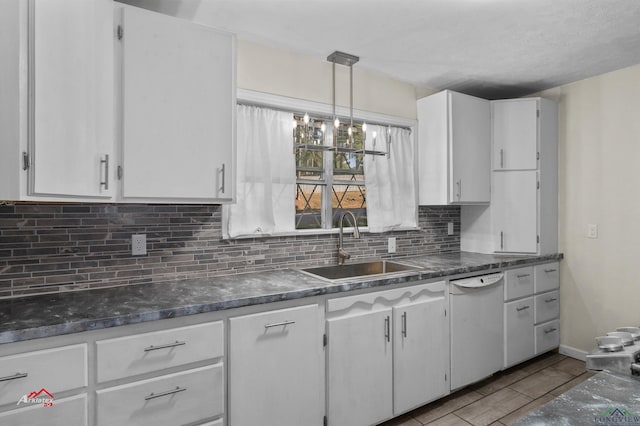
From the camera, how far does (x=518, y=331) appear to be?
305cm

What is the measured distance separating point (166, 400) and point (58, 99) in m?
1.36

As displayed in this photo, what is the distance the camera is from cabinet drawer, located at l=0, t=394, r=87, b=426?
131 cm

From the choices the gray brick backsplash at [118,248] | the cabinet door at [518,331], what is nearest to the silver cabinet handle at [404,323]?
the gray brick backsplash at [118,248]

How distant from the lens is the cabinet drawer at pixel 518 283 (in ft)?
9.77

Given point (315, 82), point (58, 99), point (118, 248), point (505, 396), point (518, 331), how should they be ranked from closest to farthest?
point (58, 99) < point (118, 248) < point (505, 396) < point (315, 82) < point (518, 331)

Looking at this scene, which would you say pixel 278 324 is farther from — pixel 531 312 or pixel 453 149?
pixel 531 312

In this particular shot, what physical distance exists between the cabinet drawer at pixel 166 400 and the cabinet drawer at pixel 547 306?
2.83 m

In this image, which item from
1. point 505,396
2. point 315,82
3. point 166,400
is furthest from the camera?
point 315,82

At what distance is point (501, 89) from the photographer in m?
3.49

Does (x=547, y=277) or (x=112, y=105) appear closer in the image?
(x=112, y=105)

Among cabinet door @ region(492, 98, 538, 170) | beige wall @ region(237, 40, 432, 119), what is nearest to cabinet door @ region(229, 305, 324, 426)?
beige wall @ region(237, 40, 432, 119)

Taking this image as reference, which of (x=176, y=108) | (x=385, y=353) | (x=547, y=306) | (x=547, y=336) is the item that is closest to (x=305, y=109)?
(x=176, y=108)

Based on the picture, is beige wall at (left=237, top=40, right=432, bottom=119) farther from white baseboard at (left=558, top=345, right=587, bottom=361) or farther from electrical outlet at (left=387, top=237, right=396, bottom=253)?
white baseboard at (left=558, top=345, right=587, bottom=361)

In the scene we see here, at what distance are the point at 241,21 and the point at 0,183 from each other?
1.55 meters
